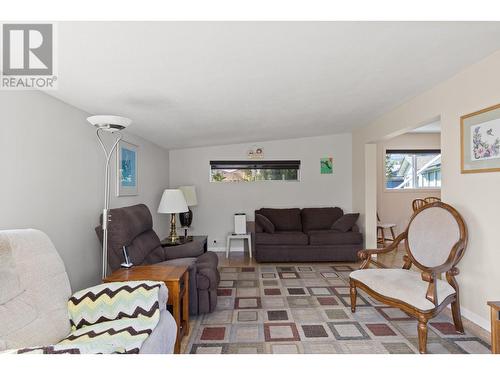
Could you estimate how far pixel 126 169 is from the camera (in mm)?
3756

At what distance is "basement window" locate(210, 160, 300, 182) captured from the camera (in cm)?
599

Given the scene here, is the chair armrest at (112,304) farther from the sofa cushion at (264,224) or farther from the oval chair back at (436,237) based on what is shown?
the sofa cushion at (264,224)

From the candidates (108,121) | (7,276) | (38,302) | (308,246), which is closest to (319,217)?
(308,246)

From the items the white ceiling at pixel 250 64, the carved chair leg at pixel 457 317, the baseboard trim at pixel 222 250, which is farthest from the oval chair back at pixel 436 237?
the baseboard trim at pixel 222 250

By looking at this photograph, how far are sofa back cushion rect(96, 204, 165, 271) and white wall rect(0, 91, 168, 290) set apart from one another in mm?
303

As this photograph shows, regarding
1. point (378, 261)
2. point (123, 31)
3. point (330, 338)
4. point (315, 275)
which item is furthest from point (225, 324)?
point (378, 261)

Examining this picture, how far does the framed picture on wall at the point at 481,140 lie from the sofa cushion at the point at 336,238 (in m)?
2.52

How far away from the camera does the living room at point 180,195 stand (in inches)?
62.7

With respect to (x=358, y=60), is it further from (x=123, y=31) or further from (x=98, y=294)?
(x=98, y=294)

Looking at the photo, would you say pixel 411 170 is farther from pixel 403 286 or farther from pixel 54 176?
pixel 54 176

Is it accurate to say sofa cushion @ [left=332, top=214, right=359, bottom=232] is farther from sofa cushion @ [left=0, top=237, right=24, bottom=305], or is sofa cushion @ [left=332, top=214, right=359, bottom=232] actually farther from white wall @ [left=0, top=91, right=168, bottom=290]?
sofa cushion @ [left=0, top=237, right=24, bottom=305]

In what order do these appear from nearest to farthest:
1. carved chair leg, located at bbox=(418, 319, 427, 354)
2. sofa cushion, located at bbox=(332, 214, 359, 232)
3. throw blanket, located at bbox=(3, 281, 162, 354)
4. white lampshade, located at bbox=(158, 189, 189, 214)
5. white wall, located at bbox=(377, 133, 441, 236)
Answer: throw blanket, located at bbox=(3, 281, 162, 354) < carved chair leg, located at bbox=(418, 319, 427, 354) < white lampshade, located at bbox=(158, 189, 189, 214) < sofa cushion, located at bbox=(332, 214, 359, 232) < white wall, located at bbox=(377, 133, 441, 236)

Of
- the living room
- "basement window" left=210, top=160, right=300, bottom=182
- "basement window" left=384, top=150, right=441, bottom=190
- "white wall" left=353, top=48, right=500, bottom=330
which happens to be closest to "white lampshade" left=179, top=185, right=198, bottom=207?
"basement window" left=210, top=160, right=300, bottom=182
